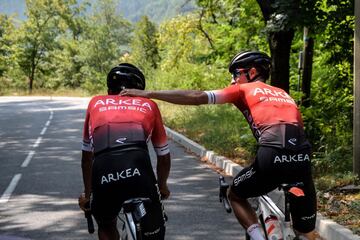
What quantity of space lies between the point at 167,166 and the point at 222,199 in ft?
2.22

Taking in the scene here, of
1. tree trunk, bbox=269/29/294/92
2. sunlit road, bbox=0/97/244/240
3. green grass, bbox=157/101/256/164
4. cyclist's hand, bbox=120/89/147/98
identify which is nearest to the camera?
cyclist's hand, bbox=120/89/147/98

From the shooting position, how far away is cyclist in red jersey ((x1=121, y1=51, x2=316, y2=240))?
3637 mm

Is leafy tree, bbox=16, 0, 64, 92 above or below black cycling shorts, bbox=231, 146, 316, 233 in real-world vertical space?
above

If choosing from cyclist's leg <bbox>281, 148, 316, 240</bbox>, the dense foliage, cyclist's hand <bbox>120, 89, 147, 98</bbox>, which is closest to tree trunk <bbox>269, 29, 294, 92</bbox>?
the dense foliage

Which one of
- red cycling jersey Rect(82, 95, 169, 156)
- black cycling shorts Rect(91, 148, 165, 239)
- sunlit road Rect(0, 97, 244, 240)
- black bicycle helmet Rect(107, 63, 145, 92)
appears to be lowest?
sunlit road Rect(0, 97, 244, 240)

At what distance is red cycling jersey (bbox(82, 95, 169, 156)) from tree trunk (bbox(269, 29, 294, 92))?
6567 millimetres

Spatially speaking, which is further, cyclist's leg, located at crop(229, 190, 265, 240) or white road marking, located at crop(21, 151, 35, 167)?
white road marking, located at crop(21, 151, 35, 167)

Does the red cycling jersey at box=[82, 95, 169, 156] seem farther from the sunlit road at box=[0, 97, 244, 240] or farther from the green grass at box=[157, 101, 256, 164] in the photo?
the green grass at box=[157, 101, 256, 164]

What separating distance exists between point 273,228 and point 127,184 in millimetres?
1229

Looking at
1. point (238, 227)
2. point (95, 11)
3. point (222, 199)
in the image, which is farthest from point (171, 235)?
point (95, 11)

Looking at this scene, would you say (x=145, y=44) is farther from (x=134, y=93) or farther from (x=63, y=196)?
(x=134, y=93)

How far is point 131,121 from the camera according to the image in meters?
3.36

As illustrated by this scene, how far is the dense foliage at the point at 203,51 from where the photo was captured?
945cm

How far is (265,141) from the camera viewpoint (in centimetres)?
370
